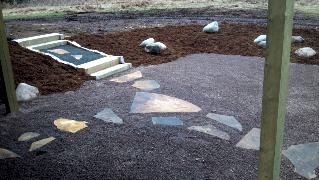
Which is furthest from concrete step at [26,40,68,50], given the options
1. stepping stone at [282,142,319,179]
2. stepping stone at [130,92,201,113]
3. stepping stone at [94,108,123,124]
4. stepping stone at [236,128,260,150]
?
stepping stone at [282,142,319,179]

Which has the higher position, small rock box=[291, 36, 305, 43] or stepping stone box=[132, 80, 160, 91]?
small rock box=[291, 36, 305, 43]

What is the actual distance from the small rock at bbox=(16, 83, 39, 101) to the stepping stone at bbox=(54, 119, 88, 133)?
95 centimetres

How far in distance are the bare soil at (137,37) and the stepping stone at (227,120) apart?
2329mm

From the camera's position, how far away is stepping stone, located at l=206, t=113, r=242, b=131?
364 cm

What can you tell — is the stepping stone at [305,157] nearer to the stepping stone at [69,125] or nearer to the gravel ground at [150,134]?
the gravel ground at [150,134]

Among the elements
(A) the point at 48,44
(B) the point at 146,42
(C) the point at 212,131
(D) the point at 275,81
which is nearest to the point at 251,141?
(C) the point at 212,131

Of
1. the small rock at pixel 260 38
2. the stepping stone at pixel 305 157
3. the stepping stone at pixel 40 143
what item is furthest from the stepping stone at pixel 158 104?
the small rock at pixel 260 38

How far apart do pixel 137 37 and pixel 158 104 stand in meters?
4.30

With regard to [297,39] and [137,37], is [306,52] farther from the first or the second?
[137,37]

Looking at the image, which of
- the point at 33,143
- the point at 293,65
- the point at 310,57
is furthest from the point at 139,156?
the point at 310,57

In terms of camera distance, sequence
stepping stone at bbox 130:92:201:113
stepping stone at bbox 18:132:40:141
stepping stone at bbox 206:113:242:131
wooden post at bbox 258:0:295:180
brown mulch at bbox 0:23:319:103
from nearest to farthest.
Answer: wooden post at bbox 258:0:295:180
stepping stone at bbox 18:132:40:141
stepping stone at bbox 206:113:242:131
stepping stone at bbox 130:92:201:113
brown mulch at bbox 0:23:319:103

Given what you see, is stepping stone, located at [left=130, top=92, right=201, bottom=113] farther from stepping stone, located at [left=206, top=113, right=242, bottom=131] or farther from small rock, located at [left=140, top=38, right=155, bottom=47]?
small rock, located at [left=140, top=38, right=155, bottom=47]

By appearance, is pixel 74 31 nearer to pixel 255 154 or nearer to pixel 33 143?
pixel 33 143

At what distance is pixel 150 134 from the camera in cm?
338
